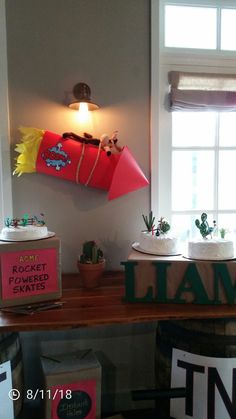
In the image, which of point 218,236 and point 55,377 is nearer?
point 55,377

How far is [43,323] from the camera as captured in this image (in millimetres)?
966

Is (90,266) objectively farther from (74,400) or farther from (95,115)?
(95,115)

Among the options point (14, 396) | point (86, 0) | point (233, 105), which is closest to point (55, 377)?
point (14, 396)

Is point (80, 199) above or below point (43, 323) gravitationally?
above

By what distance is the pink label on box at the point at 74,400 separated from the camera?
1083mm

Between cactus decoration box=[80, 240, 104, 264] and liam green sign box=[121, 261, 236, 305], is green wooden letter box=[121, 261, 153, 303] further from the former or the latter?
cactus decoration box=[80, 240, 104, 264]

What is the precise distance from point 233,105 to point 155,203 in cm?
63

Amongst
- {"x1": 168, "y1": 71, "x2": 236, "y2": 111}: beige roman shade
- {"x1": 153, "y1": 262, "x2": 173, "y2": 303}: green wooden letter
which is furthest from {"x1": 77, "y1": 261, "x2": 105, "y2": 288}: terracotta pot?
{"x1": 168, "y1": 71, "x2": 236, "y2": 111}: beige roman shade

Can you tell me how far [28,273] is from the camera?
109 cm

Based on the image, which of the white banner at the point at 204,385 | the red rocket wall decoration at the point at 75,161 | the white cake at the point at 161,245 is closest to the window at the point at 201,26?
the red rocket wall decoration at the point at 75,161

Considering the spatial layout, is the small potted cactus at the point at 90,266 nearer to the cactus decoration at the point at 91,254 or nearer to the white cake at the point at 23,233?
the cactus decoration at the point at 91,254

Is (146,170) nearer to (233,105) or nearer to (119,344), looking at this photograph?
(233,105)

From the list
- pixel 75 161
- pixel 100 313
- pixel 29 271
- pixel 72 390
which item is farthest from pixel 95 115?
pixel 72 390

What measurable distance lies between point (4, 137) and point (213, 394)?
1.37 m
